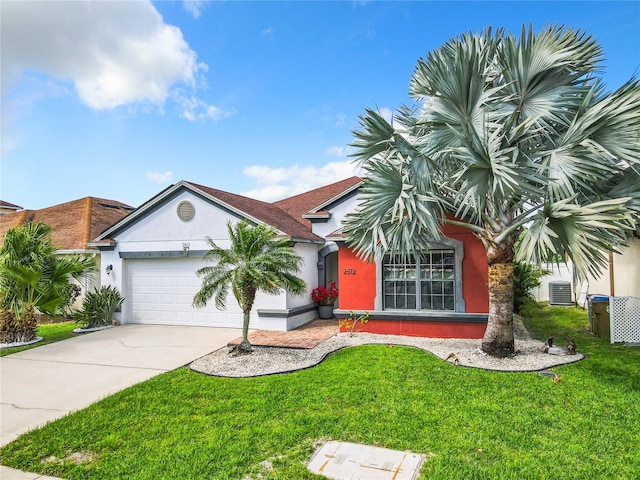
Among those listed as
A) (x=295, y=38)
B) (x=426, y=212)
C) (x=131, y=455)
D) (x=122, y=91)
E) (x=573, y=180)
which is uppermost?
(x=295, y=38)

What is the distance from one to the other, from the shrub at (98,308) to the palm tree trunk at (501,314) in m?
12.2

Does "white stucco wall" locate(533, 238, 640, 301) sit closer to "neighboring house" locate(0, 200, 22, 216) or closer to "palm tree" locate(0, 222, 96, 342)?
"palm tree" locate(0, 222, 96, 342)

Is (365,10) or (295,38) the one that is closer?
(365,10)

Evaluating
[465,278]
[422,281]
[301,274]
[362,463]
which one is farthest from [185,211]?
[362,463]

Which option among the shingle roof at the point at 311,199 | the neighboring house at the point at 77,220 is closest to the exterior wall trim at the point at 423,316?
the shingle roof at the point at 311,199

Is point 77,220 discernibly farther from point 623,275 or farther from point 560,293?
point 560,293

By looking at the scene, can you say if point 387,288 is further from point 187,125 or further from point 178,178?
point 187,125

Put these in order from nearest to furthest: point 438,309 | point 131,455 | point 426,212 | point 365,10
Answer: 1. point 131,455
2. point 426,212
3. point 438,309
4. point 365,10

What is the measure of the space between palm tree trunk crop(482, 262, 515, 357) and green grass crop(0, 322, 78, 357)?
1193 cm

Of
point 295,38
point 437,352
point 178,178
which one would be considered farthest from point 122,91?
point 437,352

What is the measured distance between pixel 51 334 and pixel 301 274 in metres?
8.36

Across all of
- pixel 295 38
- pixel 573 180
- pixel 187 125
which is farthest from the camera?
pixel 187 125

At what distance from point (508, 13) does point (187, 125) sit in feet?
44.9

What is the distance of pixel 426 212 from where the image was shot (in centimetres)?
736
